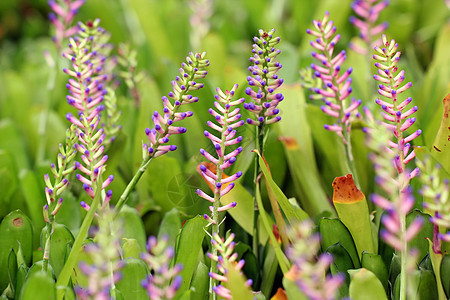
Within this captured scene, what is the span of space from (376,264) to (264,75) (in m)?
0.39

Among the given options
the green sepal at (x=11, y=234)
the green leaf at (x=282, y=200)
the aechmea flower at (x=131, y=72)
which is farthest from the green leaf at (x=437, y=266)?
the aechmea flower at (x=131, y=72)

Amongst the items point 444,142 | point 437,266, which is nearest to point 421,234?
point 437,266

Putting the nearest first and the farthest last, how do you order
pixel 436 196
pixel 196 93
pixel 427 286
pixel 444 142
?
pixel 436 196 → pixel 427 286 → pixel 444 142 → pixel 196 93

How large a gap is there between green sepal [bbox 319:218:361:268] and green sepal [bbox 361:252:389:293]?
37 millimetres

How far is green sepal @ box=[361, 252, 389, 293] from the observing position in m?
0.95

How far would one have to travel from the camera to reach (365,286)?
851 millimetres

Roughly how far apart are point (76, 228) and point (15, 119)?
2.46 ft

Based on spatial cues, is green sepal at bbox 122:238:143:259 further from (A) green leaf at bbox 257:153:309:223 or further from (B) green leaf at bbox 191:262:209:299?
(A) green leaf at bbox 257:153:309:223

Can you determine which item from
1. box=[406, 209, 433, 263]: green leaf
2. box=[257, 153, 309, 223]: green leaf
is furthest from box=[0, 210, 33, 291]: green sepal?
box=[406, 209, 433, 263]: green leaf

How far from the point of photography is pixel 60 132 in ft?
5.14

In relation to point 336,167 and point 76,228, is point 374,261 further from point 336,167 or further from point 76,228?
point 76,228

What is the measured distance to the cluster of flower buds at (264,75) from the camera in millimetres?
932

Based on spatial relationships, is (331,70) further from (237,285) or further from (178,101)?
(237,285)

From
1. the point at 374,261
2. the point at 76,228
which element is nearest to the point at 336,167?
the point at 374,261
